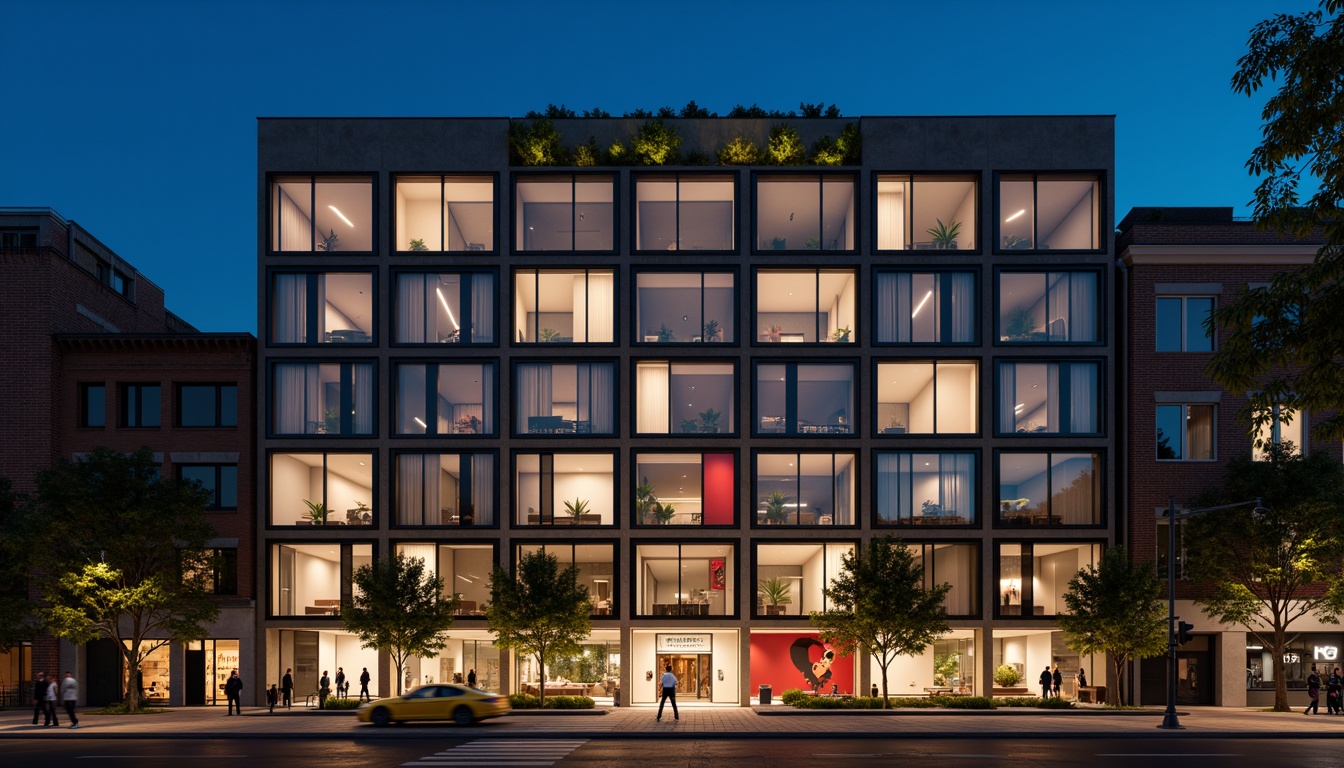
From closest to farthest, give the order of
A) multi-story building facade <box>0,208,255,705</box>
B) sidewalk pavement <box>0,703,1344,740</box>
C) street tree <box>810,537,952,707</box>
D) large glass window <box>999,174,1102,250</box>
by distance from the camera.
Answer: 1. sidewalk pavement <box>0,703,1344,740</box>
2. street tree <box>810,537,952,707</box>
3. multi-story building facade <box>0,208,255,705</box>
4. large glass window <box>999,174,1102,250</box>

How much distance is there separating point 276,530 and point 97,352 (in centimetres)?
1112

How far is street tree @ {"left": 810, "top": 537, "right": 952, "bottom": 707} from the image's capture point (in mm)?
40500

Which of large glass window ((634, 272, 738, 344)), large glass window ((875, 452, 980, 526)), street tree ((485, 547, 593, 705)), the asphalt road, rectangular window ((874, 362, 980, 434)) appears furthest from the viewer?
large glass window ((634, 272, 738, 344))

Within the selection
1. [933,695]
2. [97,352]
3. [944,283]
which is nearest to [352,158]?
Result: [97,352]

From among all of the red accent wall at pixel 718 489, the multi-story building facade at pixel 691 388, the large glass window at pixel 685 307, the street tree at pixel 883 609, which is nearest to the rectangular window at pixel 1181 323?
the multi-story building facade at pixel 691 388

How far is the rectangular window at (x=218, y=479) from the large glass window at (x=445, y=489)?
23.4 feet

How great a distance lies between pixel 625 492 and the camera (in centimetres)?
4681

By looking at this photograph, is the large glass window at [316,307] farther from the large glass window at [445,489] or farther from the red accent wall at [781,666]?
the red accent wall at [781,666]

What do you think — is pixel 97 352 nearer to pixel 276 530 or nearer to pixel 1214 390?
pixel 276 530

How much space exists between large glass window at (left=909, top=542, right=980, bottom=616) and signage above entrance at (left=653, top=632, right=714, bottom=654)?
389 inches

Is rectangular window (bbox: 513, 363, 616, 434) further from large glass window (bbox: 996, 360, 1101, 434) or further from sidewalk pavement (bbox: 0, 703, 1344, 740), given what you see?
large glass window (bbox: 996, 360, 1101, 434)

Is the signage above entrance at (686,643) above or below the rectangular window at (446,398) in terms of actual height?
below

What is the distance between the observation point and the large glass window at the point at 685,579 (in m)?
46.8

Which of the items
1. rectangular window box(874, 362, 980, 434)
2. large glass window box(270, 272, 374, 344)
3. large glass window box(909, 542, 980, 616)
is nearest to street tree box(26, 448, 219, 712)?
large glass window box(270, 272, 374, 344)
